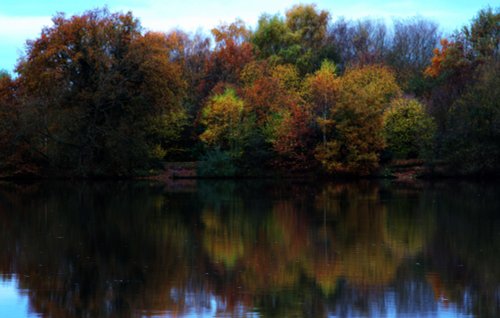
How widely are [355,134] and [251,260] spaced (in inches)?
1291

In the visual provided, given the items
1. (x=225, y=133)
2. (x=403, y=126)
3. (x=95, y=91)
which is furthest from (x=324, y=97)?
(x=95, y=91)

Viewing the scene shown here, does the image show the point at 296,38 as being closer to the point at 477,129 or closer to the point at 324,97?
the point at 324,97

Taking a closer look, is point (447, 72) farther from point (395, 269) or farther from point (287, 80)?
point (395, 269)

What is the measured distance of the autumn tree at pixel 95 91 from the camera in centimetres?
4538

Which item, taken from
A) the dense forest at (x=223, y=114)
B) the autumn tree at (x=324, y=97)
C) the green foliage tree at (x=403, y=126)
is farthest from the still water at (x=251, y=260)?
the green foliage tree at (x=403, y=126)

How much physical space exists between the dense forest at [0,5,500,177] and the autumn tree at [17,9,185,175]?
8 centimetres

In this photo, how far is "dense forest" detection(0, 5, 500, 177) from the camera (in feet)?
147

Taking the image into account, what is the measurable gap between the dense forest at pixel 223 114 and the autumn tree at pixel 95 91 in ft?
0.25

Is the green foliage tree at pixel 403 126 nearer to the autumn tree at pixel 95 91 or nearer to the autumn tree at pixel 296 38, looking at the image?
the autumn tree at pixel 296 38

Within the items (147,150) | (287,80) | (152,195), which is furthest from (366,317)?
(287,80)

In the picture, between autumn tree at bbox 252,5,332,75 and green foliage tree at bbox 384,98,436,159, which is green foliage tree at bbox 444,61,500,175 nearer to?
green foliage tree at bbox 384,98,436,159

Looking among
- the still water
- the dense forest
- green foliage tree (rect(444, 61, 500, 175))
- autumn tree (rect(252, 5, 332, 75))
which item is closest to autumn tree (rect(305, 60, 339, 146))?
the dense forest

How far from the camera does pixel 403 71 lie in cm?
6194

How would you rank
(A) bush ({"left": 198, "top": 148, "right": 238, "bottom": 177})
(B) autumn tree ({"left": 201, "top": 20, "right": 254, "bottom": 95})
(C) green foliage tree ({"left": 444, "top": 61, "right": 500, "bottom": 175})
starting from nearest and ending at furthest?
1. (C) green foliage tree ({"left": 444, "top": 61, "right": 500, "bottom": 175})
2. (A) bush ({"left": 198, "top": 148, "right": 238, "bottom": 177})
3. (B) autumn tree ({"left": 201, "top": 20, "right": 254, "bottom": 95})
